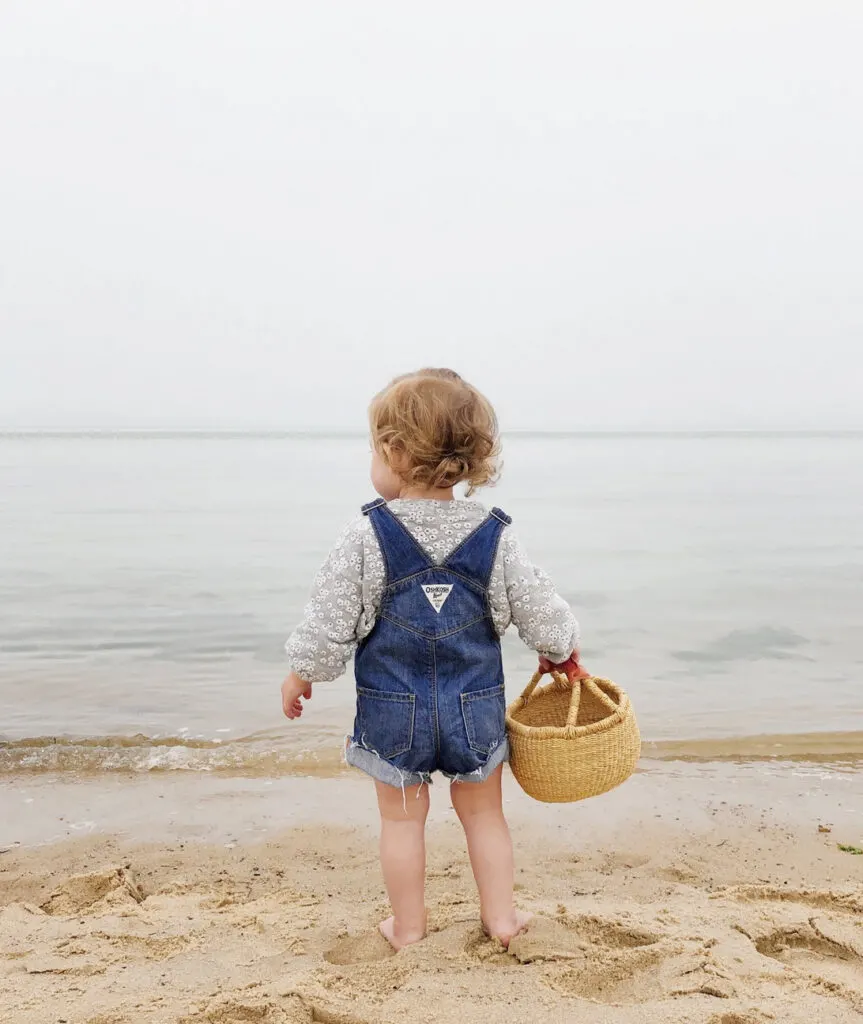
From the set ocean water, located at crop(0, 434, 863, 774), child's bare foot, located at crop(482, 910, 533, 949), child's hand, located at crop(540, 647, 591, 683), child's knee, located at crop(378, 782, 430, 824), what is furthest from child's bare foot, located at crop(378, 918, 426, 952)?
ocean water, located at crop(0, 434, 863, 774)

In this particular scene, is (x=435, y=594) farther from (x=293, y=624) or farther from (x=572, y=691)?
(x=293, y=624)

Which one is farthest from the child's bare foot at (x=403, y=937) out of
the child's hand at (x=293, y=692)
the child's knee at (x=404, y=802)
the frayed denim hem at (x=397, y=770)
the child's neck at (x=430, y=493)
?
the child's neck at (x=430, y=493)

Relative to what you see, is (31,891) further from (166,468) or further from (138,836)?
(166,468)

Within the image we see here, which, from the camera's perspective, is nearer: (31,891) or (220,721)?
(31,891)

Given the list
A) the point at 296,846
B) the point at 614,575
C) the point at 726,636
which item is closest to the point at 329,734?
the point at 296,846

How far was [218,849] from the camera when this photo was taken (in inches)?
153

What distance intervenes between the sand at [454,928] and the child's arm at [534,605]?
2.94 ft

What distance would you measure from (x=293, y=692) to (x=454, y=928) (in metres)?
0.89

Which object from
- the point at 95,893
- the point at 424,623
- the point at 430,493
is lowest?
the point at 95,893

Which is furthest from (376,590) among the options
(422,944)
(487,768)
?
(422,944)

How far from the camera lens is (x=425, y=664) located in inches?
106

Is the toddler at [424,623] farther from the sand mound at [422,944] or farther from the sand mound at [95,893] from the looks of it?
the sand mound at [95,893]

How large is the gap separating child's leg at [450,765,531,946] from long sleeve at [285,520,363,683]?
575 millimetres

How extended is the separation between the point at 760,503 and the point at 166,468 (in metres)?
22.9
